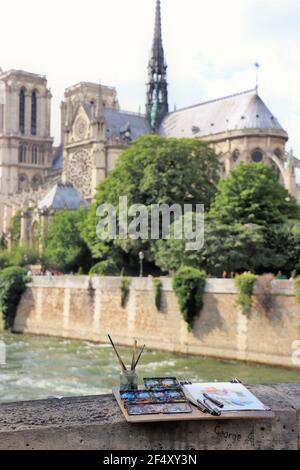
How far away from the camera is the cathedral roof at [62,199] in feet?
179

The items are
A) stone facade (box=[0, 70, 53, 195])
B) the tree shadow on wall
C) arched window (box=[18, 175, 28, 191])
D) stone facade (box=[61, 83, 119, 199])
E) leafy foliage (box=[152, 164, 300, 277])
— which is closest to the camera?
the tree shadow on wall

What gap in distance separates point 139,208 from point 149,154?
389 centimetres

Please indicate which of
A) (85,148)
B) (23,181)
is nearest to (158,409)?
(85,148)

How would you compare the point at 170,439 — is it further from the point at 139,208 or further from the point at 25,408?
the point at 139,208

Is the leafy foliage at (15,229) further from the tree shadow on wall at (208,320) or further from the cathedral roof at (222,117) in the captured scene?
the tree shadow on wall at (208,320)

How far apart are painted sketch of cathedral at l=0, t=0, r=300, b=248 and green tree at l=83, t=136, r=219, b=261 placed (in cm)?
1424

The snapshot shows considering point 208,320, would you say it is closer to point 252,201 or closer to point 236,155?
point 252,201

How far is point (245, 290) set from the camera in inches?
961

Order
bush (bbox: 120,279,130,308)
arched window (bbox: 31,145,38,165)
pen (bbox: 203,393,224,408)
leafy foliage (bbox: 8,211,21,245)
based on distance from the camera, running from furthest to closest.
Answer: arched window (bbox: 31,145,38,165), leafy foliage (bbox: 8,211,21,245), bush (bbox: 120,279,130,308), pen (bbox: 203,393,224,408)

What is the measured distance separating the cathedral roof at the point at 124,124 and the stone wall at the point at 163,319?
3351cm

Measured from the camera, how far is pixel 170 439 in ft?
14.9

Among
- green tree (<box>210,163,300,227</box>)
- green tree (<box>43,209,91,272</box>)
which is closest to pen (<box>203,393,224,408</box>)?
green tree (<box>210,163,300,227</box>)

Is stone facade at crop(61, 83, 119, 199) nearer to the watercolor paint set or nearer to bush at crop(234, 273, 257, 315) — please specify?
bush at crop(234, 273, 257, 315)

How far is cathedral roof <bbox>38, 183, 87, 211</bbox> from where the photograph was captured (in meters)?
54.7
